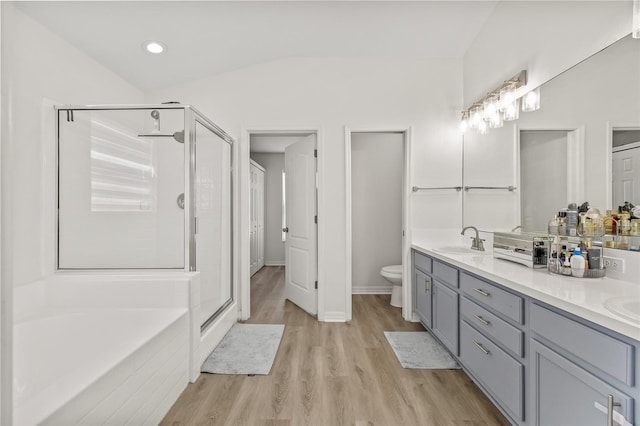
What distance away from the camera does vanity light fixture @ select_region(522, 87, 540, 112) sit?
6.99 ft

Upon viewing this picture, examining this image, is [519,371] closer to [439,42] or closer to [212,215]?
[212,215]

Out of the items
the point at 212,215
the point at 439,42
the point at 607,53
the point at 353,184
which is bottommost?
the point at 212,215

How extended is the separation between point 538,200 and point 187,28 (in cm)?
296

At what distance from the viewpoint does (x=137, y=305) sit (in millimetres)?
2074

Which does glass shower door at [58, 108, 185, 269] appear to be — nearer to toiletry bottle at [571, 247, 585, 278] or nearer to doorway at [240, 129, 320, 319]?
doorway at [240, 129, 320, 319]

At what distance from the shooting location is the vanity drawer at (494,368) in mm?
1465

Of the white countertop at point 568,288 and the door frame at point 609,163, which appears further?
→ the door frame at point 609,163

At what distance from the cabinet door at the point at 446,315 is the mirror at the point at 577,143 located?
76 cm

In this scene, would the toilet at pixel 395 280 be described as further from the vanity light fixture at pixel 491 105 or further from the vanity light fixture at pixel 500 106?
the vanity light fixture at pixel 491 105

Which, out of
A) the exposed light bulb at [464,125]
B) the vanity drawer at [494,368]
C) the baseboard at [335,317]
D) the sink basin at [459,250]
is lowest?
the baseboard at [335,317]

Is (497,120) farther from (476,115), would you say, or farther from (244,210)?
(244,210)

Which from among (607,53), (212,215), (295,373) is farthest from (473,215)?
(212,215)

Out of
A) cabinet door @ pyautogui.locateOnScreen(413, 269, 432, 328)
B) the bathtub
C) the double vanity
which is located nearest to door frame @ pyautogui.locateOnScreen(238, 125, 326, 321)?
cabinet door @ pyautogui.locateOnScreen(413, 269, 432, 328)

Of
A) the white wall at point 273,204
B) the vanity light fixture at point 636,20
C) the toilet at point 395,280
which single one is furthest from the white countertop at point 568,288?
the white wall at point 273,204
